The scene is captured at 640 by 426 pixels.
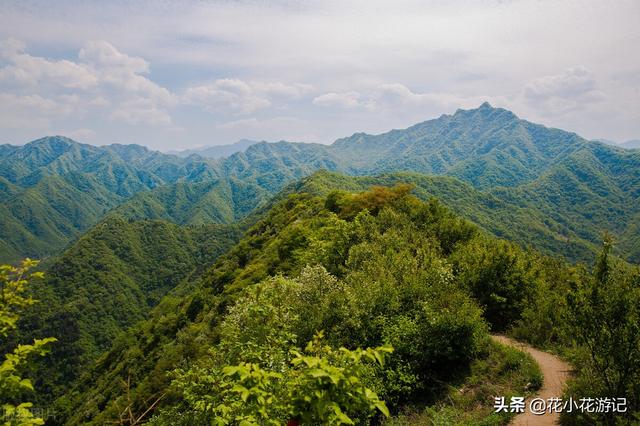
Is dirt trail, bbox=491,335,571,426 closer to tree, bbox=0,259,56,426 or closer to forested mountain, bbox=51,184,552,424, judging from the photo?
forested mountain, bbox=51,184,552,424

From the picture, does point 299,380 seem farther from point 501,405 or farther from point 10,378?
point 501,405

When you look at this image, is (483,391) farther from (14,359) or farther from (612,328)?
(14,359)

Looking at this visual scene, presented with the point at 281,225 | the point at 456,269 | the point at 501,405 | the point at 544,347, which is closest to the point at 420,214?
the point at 456,269

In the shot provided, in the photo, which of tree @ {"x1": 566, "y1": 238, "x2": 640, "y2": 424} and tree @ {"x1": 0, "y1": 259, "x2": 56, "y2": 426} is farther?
tree @ {"x1": 566, "y1": 238, "x2": 640, "y2": 424}

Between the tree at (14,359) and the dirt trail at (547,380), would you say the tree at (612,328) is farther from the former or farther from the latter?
the tree at (14,359)

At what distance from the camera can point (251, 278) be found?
215 feet

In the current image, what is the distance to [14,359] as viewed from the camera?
26.2 feet

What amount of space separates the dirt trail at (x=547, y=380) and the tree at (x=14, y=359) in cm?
1531

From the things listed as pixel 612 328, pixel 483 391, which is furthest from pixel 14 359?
pixel 483 391

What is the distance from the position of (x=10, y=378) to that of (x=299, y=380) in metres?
5.98

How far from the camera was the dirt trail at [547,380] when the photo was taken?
546 inches

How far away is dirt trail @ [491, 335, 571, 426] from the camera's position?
546 inches

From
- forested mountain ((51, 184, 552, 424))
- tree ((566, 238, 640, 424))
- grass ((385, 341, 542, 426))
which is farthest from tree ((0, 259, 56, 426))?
tree ((566, 238, 640, 424))

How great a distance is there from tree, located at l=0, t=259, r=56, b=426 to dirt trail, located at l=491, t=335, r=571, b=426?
15307 millimetres
